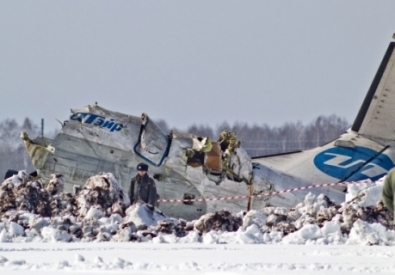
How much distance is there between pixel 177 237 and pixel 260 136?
86307mm

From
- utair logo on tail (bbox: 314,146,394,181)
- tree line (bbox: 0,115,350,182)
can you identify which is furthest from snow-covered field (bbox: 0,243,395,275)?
tree line (bbox: 0,115,350,182)

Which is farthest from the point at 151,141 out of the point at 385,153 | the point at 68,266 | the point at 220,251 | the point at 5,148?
the point at 5,148

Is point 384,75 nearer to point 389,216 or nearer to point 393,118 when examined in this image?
point 393,118

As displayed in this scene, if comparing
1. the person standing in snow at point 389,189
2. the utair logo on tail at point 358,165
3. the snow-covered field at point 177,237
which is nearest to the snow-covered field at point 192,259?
the snow-covered field at point 177,237

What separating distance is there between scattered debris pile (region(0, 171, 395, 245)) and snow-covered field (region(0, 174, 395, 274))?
0.02 metres

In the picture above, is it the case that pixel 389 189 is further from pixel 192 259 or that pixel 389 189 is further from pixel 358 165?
pixel 358 165

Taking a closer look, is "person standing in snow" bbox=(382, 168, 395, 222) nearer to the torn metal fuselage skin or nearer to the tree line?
the torn metal fuselage skin

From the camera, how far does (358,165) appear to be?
2362cm

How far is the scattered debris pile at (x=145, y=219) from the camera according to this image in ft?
49.1

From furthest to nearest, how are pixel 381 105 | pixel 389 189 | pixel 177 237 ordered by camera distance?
pixel 381 105 < pixel 177 237 < pixel 389 189

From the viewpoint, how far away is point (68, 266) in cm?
1123

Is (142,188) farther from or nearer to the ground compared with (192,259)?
nearer to the ground

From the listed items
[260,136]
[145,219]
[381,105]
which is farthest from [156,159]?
[260,136]

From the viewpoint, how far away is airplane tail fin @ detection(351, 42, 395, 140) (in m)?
23.3
